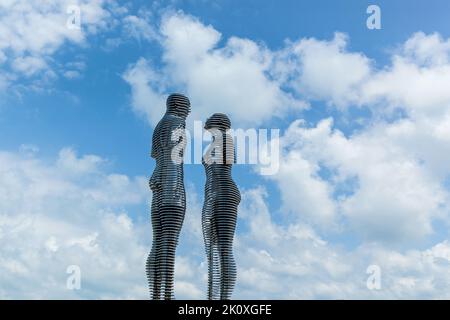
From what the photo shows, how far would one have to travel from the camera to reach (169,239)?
3475 centimetres

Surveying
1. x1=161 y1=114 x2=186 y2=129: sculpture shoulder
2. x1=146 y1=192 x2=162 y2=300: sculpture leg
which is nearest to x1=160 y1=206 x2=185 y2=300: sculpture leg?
x1=146 y1=192 x2=162 y2=300: sculpture leg

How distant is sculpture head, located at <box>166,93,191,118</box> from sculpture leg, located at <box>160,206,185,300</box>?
599 cm

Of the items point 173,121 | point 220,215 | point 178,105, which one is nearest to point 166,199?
point 220,215

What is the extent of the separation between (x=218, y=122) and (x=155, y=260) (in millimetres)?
9222

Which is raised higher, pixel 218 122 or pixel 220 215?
pixel 218 122

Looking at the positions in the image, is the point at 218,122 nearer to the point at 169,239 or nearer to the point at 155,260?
the point at 169,239

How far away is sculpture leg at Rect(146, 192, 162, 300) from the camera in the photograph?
112 ft

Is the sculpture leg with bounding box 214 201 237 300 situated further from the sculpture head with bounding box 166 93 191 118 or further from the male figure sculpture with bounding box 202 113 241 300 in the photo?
the sculpture head with bounding box 166 93 191 118

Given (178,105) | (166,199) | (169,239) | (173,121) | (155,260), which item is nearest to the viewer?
(155,260)
